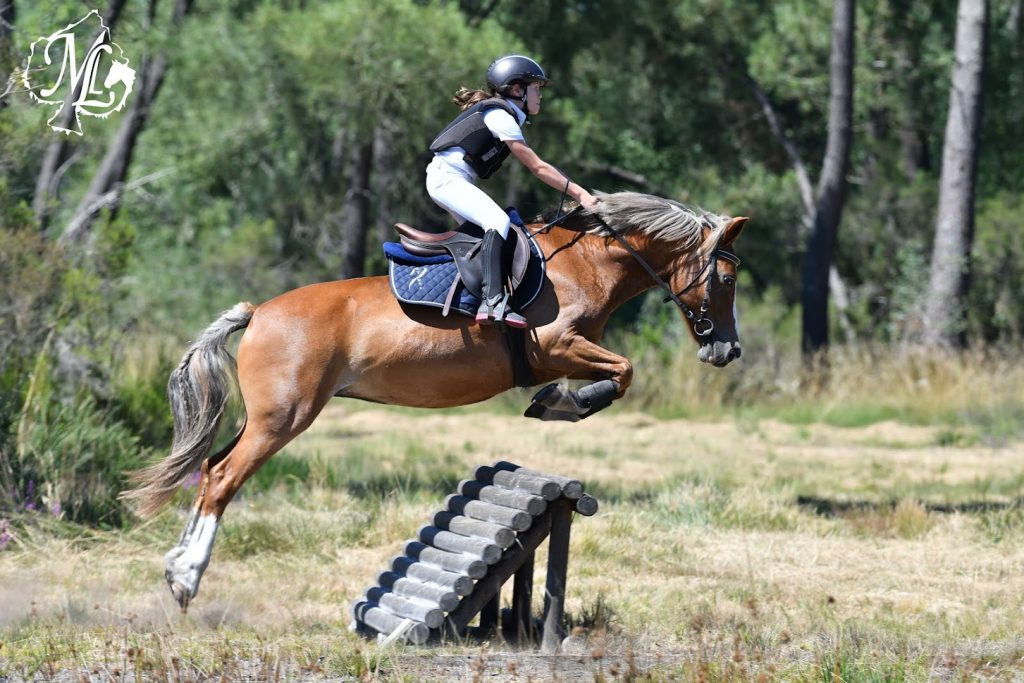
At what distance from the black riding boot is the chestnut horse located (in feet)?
0.61

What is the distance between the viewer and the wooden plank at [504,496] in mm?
6727

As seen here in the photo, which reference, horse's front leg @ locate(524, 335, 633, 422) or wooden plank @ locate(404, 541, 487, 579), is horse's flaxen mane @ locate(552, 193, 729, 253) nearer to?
horse's front leg @ locate(524, 335, 633, 422)

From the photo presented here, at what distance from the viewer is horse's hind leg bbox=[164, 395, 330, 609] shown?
7.16 meters

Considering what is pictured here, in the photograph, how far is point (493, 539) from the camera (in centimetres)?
674

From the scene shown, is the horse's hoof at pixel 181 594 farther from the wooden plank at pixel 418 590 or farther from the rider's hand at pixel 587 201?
the rider's hand at pixel 587 201

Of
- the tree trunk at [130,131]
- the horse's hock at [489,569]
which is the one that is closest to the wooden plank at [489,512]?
the horse's hock at [489,569]

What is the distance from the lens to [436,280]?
7543 millimetres

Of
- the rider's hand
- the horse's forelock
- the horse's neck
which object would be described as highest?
the rider's hand

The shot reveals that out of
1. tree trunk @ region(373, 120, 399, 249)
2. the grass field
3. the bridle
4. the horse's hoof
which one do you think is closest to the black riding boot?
the bridle

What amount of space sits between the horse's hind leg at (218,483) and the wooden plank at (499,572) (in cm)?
131

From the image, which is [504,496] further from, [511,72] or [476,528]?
[511,72]

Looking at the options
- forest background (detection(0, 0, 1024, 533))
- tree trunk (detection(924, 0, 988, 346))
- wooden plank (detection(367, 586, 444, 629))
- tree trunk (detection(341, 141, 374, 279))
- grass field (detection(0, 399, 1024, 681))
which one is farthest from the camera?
tree trunk (detection(341, 141, 374, 279))

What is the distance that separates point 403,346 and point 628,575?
2328 millimetres

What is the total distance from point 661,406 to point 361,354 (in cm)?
1099
